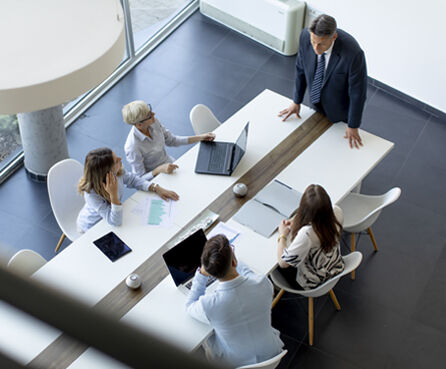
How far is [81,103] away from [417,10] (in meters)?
3.54

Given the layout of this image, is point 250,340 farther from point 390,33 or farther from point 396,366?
point 390,33

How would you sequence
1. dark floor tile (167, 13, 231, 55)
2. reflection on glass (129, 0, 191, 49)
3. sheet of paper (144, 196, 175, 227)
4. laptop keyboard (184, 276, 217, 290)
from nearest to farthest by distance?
1. laptop keyboard (184, 276, 217, 290)
2. sheet of paper (144, 196, 175, 227)
3. reflection on glass (129, 0, 191, 49)
4. dark floor tile (167, 13, 231, 55)

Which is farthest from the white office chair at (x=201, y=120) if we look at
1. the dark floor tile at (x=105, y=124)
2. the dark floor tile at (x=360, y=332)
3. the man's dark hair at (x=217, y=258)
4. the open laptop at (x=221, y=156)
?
the man's dark hair at (x=217, y=258)

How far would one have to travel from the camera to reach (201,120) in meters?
4.71

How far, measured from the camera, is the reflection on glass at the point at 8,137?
17.0 feet

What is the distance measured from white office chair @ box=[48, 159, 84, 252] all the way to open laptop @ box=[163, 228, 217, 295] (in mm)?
1116

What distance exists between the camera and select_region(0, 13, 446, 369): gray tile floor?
421 centimetres

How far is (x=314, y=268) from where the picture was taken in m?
3.65

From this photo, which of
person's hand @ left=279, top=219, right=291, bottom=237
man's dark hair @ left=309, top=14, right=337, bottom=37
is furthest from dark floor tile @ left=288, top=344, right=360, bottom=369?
man's dark hair @ left=309, top=14, right=337, bottom=37

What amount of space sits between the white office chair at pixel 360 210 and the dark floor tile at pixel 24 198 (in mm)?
2589

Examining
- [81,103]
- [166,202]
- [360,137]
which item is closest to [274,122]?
[360,137]

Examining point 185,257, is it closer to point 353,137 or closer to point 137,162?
point 137,162

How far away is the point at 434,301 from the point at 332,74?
1.96 m

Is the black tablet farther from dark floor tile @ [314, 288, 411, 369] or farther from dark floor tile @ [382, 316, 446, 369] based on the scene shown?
dark floor tile @ [382, 316, 446, 369]
